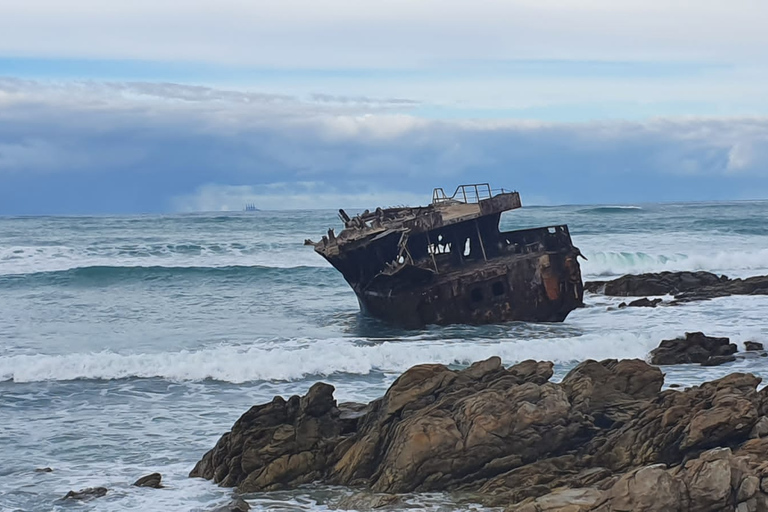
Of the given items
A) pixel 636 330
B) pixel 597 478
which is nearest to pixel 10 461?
pixel 597 478

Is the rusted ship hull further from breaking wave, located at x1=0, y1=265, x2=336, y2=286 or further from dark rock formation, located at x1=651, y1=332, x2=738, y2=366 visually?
breaking wave, located at x1=0, y1=265, x2=336, y2=286

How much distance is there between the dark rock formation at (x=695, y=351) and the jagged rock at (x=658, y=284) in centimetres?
1185

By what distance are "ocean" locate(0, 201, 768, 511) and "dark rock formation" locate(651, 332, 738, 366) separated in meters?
0.64

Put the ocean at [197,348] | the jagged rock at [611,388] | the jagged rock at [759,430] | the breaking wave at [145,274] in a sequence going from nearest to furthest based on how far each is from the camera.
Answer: the jagged rock at [759,430] < the jagged rock at [611,388] < the ocean at [197,348] < the breaking wave at [145,274]

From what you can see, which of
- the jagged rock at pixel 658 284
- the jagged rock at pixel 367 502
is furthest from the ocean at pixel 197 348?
the jagged rock at pixel 658 284

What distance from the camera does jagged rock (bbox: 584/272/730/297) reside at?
31109 mm

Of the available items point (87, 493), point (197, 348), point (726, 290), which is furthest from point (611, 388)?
point (726, 290)

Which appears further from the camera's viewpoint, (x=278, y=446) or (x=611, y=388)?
(x=611, y=388)

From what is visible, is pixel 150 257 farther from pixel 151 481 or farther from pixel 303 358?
pixel 151 481

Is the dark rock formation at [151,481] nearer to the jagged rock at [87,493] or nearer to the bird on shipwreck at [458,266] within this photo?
the jagged rock at [87,493]

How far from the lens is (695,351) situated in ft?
60.8

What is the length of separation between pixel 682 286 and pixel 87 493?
24.8 metres

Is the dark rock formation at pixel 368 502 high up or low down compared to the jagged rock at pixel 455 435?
down

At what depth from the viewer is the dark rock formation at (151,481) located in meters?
11.4
